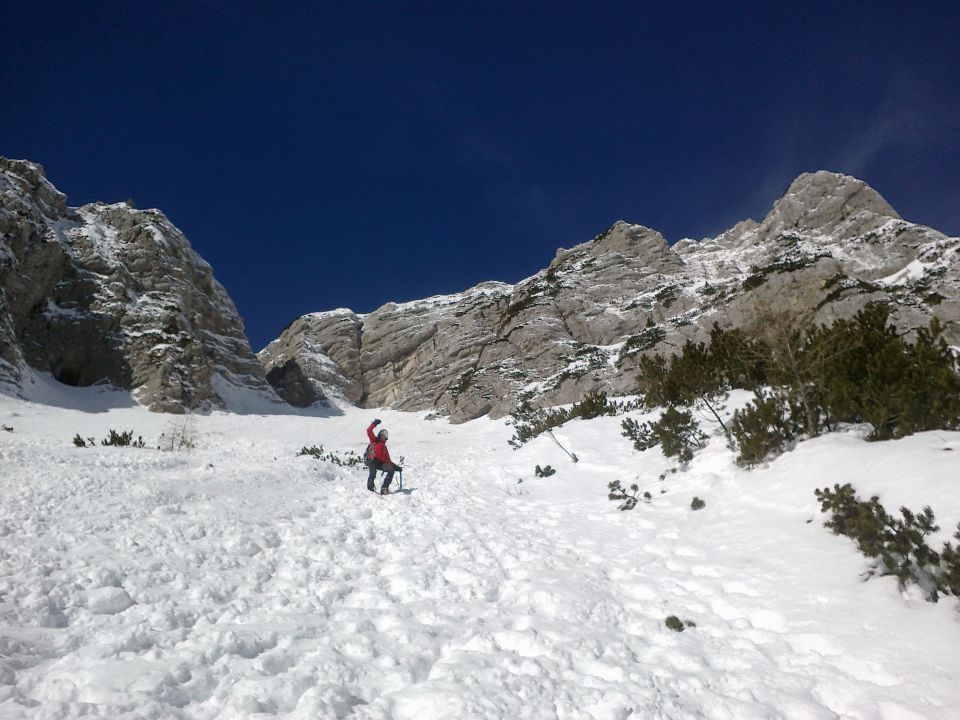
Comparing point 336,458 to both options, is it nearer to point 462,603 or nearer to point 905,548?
point 462,603

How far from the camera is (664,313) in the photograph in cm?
5034

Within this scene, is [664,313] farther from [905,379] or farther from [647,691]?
[647,691]

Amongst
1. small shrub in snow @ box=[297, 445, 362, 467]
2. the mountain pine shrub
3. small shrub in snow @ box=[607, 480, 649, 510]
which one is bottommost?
small shrub in snow @ box=[607, 480, 649, 510]

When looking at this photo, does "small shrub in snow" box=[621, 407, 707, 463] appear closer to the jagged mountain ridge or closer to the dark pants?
the jagged mountain ridge

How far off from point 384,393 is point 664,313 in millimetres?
41947

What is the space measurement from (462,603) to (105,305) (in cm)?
4575

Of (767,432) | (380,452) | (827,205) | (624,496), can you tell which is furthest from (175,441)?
(827,205)

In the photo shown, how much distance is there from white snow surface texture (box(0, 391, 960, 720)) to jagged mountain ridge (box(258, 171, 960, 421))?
630 cm

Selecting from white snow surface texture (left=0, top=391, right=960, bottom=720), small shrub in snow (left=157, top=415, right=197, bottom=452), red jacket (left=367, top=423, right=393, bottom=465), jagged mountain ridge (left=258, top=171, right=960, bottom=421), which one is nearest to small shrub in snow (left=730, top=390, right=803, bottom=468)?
white snow surface texture (left=0, top=391, right=960, bottom=720)

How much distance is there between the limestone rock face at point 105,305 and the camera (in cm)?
3209

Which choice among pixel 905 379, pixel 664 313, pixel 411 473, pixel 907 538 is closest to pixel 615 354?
pixel 664 313

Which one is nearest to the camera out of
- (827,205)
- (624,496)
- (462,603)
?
(462,603)

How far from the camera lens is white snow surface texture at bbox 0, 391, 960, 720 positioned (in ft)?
11.1

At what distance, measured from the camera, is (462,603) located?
525 centimetres
